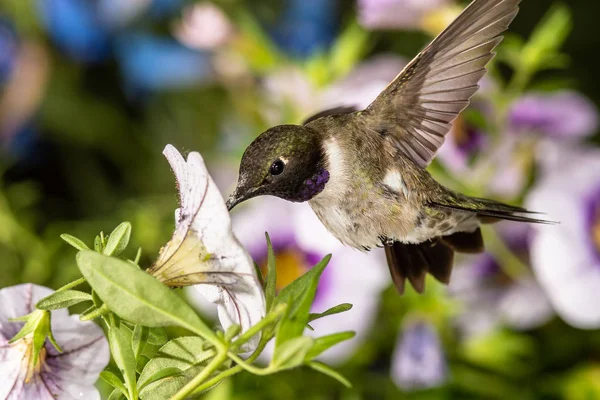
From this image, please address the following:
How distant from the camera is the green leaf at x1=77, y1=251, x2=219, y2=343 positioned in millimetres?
217

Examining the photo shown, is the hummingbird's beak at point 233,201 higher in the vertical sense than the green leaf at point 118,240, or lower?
higher

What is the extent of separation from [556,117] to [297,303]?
0.49 m

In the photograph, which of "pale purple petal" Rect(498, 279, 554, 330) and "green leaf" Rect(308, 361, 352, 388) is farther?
"pale purple petal" Rect(498, 279, 554, 330)

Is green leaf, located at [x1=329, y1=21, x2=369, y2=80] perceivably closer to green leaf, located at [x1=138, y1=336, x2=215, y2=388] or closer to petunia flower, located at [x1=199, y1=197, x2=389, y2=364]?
petunia flower, located at [x1=199, y1=197, x2=389, y2=364]

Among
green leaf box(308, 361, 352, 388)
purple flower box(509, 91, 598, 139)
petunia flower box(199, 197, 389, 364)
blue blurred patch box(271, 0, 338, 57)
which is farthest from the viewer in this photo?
blue blurred patch box(271, 0, 338, 57)

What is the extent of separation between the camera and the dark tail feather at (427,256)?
0.34 meters

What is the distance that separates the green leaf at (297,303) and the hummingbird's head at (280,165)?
0.03 m

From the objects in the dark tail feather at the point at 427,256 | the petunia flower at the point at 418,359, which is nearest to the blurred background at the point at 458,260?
the petunia flower at the point at 418,359

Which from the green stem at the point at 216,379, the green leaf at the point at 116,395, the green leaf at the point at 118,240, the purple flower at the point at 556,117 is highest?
the purple flower at the point at 556,117

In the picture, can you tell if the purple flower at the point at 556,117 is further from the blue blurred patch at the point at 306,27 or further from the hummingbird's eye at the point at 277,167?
the hummingbird's eye at the point at 277,167

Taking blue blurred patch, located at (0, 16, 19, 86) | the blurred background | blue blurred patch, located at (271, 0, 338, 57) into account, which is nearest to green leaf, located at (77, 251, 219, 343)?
the blurred background

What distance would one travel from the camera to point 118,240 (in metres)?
0.25

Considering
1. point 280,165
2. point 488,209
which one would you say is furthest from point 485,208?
point 280,165

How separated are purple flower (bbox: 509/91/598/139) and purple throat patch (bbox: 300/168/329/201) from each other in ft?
1.35
